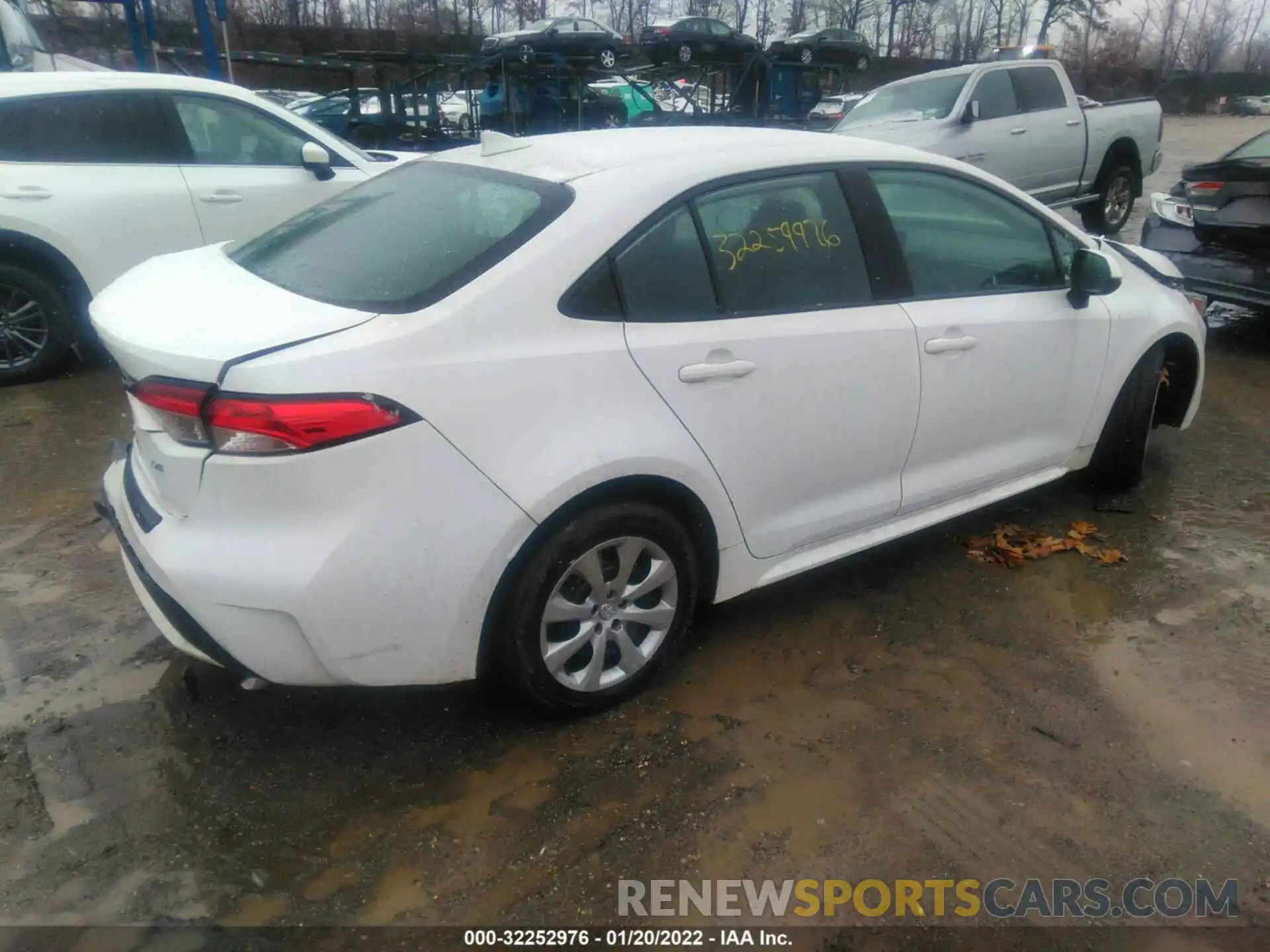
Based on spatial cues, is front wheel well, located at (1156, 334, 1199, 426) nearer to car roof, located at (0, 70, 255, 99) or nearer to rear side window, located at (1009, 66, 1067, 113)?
car roof, located at (0, 70, 255, 99)

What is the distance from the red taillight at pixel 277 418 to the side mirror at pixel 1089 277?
261 cm

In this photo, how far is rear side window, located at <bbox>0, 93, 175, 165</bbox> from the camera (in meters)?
5.41

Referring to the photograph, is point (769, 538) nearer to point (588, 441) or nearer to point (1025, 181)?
point (588, 441)

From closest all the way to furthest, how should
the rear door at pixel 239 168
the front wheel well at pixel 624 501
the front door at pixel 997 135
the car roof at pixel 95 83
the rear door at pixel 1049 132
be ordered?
the front wheel well at pixel 624 501
the car roof at pixel 95 83
the rear door at pixel 239 168
the front door at pixel 997 135
the rear door at pixel 1049 132

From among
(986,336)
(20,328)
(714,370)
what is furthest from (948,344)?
(20,328)

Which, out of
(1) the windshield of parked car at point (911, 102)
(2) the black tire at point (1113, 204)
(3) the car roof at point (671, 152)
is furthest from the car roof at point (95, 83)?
(2) the black tire at point (1113, 204)

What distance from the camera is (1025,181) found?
31.8 feet

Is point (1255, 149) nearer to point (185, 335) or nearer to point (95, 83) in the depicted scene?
point (185, 335)

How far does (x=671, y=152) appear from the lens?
9.73 feet

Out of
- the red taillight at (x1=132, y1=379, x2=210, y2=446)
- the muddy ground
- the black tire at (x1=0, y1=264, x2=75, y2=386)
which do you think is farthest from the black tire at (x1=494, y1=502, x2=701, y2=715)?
the black tire at (x1=0, y1=264, x2=75, y2=386)

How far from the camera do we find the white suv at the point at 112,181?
5414mm

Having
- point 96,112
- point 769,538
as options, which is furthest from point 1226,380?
point 96,112

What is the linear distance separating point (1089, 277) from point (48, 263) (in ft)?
17.6

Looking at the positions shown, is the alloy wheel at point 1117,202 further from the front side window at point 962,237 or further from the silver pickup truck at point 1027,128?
the front side window at point 962,237
